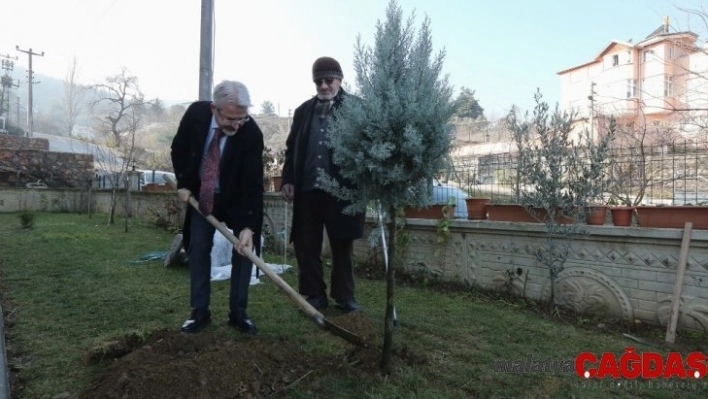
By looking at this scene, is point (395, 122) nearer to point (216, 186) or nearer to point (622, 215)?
point (216, 186)

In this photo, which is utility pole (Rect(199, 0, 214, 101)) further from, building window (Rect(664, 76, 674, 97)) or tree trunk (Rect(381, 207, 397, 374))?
building window (Rect(664, 76, 674, 97))

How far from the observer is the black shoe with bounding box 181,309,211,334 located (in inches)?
103

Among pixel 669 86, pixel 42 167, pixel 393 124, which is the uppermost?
pixel 669 86

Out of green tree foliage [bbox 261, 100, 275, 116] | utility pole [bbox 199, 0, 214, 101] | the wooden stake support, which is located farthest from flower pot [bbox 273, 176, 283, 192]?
green tree foliage [bbox 261, 100, 275, 116]

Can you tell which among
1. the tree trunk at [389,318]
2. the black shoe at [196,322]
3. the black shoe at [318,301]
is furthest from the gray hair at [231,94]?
the black shoe at [318,301]

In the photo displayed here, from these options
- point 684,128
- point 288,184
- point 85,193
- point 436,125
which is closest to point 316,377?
point 436,125

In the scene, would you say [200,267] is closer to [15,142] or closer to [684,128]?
[684,128]

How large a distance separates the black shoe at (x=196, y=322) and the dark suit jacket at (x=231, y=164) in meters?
0.57

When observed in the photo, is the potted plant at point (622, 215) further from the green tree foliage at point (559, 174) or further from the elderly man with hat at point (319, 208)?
the elderly man with hat at point (319, 208)

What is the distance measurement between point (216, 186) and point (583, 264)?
299 cm

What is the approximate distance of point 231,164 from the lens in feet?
8.79

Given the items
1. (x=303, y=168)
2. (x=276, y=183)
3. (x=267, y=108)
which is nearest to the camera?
(x=303, y=168)

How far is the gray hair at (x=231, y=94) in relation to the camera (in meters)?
2.47

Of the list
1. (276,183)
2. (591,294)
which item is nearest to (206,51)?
(276,183)
